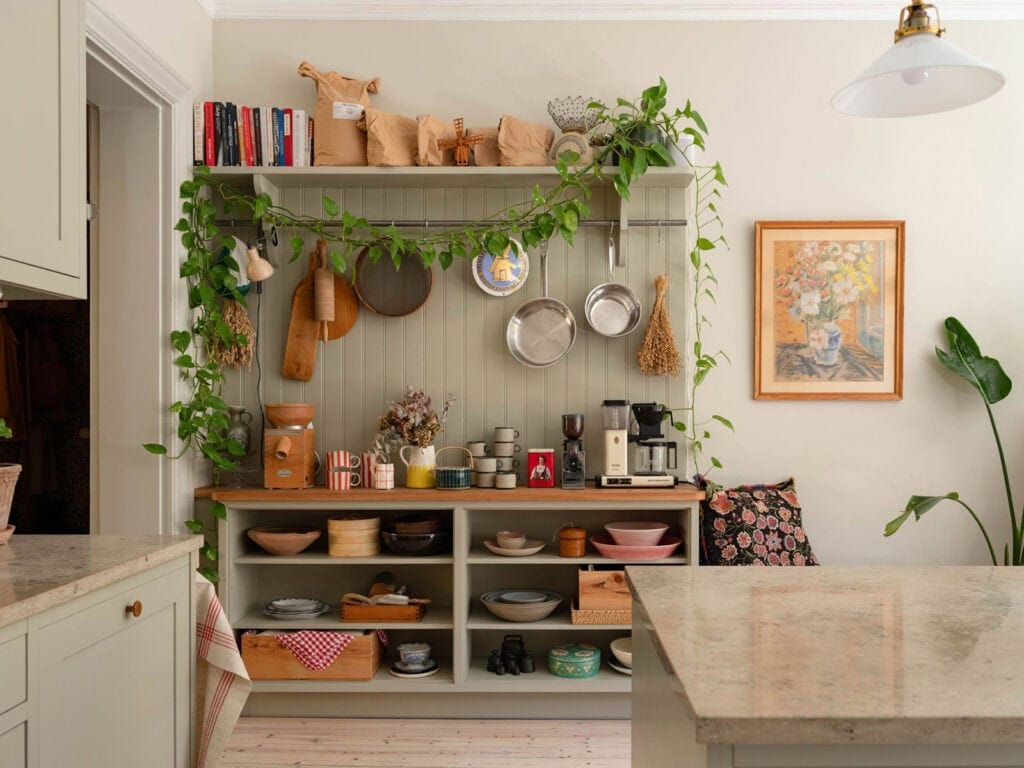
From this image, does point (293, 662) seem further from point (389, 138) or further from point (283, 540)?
point (389, 138)

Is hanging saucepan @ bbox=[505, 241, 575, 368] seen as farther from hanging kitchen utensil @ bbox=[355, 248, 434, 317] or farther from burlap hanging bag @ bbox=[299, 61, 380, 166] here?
burlap hanging bag @ bbox=[299, 61, 380, 166]

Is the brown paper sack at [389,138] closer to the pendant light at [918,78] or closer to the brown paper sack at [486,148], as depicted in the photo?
the brown paper sack at [486,148]

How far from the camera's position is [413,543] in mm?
3455

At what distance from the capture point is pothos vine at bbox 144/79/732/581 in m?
3.39

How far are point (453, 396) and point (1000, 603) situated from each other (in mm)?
2452

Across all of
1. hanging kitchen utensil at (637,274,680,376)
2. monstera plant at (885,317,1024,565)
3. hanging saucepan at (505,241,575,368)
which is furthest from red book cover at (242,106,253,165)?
monstera plant at (885,317,1024,565)

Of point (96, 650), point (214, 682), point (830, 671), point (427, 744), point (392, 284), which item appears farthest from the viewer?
point (392, 284)

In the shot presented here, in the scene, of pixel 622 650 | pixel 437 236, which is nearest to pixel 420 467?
Result: pixel 437 236

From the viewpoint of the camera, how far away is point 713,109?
3.78m

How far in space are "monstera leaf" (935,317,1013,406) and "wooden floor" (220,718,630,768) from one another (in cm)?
198

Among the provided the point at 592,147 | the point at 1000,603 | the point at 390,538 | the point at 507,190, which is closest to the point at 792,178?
the point at 592,147

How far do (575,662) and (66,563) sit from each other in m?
2.09

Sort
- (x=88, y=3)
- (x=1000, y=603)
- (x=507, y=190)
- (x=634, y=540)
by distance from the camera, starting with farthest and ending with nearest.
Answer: (x=507, y=190)
(x=634, y=540)
(x=88, y=3)
(x=1000, y=603)

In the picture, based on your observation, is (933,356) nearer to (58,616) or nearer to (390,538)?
(390,538)
